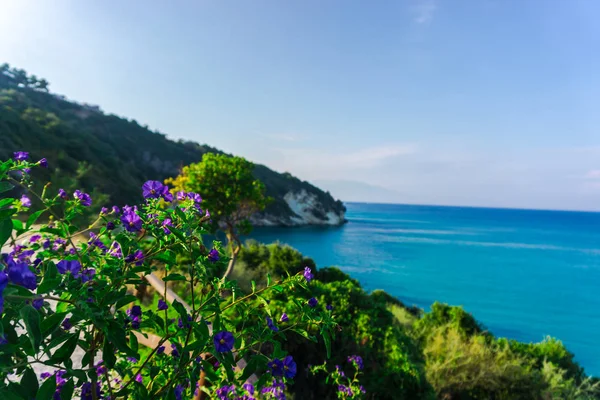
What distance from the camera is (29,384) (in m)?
0.87

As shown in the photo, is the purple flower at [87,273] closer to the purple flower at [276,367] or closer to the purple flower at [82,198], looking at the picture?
the purple flower at [82,198]

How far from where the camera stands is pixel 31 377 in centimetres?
87

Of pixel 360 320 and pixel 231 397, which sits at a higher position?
pixel 231 397

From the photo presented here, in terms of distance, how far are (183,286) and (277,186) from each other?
2413 inches

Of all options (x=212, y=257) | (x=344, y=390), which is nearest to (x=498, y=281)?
(x=344, y=390)

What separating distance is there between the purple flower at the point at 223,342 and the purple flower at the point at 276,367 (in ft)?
0.84

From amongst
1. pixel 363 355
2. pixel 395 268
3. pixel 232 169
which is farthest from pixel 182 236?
pixel 395 268

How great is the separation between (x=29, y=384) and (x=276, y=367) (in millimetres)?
749

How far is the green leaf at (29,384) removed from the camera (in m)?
0.85

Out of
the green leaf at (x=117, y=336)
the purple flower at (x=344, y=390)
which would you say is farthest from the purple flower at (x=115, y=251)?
the purple flower at (x=344, y=390)

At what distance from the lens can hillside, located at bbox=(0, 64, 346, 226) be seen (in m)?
24.0

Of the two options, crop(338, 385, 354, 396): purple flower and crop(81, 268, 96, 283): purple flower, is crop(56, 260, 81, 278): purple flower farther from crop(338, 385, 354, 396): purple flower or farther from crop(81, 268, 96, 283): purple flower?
crop(338, 385, 354, 396): purple flower

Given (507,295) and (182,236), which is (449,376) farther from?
(507,295)

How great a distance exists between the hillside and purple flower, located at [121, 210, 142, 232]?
10.9 ft
